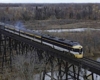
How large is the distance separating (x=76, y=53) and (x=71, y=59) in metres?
0.63

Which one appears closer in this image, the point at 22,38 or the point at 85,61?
the point at 85,61

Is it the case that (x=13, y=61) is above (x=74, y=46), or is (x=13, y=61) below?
below

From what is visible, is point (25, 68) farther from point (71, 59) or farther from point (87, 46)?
point (87, 46)

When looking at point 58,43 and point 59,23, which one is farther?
point 59,23

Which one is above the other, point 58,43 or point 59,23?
point 58,43

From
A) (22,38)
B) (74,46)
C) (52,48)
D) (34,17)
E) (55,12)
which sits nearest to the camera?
(74,46)

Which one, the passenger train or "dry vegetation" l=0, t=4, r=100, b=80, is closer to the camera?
the passenger train

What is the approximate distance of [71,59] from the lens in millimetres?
16766

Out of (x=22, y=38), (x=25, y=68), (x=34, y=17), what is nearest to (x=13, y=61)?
(x=22, y=38)

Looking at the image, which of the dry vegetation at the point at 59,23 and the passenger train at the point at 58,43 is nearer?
the passenger train at the point at 58,43

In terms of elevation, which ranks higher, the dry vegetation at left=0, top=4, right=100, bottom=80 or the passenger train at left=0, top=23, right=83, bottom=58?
the passenger train at left=0, top=23, right=83, bottom=58

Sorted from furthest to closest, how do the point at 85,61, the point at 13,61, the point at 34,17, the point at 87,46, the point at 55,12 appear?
the point at 55,12, the point at 34,17, the point at 87,46, the point at 13,61, the point at 85,61

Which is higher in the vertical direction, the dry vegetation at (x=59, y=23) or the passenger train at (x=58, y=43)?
the passenger train at (x=58, y=43)

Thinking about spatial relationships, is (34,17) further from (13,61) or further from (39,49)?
(39,49)
